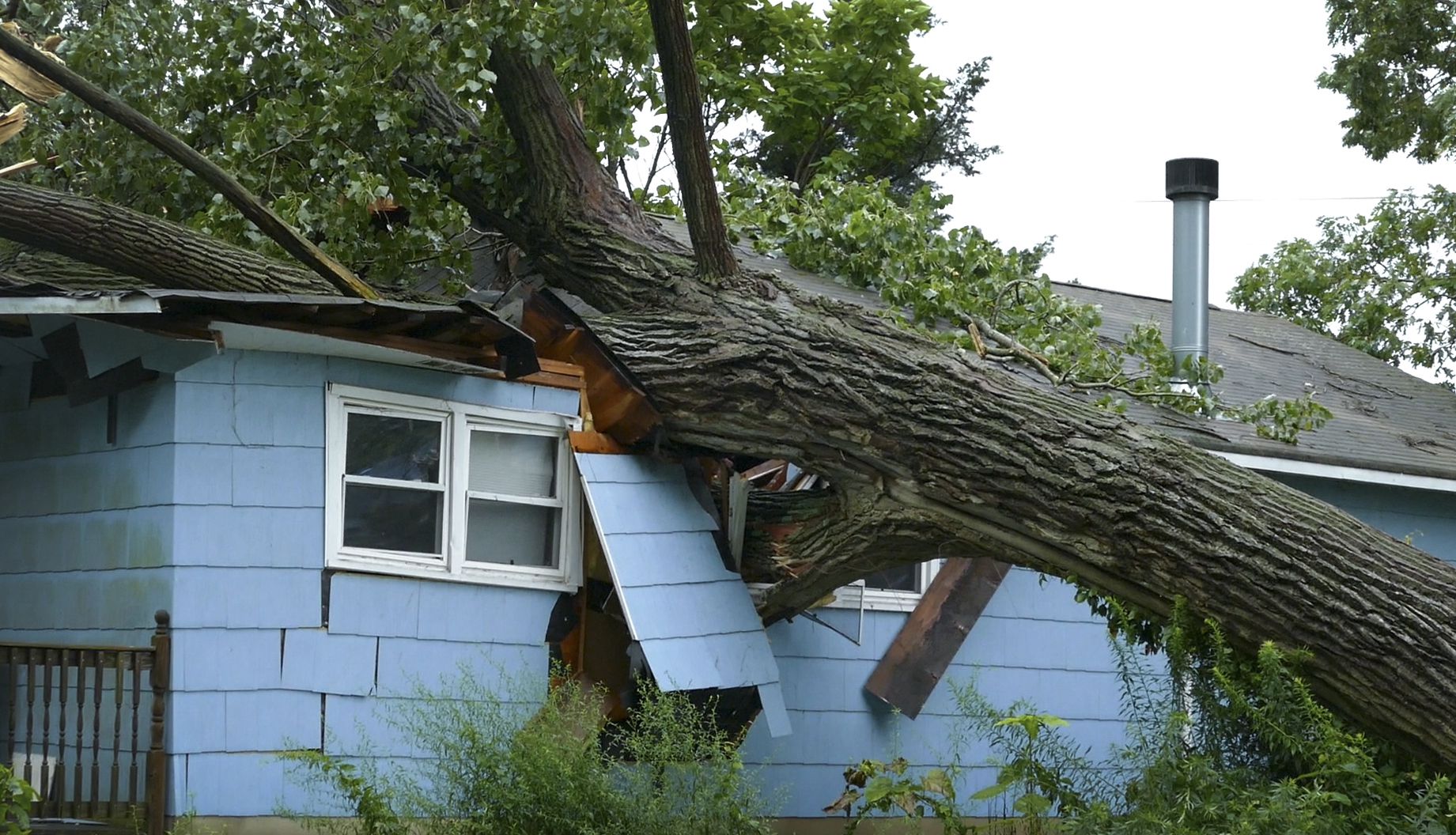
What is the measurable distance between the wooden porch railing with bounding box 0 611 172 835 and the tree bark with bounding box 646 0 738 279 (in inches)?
139

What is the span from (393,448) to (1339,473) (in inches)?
256

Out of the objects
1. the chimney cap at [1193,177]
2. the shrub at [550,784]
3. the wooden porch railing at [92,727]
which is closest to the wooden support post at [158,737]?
the wooden porch railing at [92,727]

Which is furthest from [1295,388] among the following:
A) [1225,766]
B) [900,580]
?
[1225,766]

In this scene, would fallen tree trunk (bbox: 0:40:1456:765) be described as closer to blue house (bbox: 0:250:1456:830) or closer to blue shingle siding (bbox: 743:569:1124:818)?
blue house (bbox: 0:250:1456:830)

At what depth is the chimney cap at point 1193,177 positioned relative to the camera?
42.3ft

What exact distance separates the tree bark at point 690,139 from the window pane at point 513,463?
4.82 ft

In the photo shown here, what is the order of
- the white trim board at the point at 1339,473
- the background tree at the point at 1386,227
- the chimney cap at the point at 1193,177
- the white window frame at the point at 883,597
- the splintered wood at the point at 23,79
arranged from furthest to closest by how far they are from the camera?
the background tree at the point at 1386,227, the chimney cap at the point at 1193,177, the white trim board at the point at 1339,473, the white window frame at the point at 883,597, the splintered wood at the point at 23,79

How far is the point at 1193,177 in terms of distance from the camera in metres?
12.9

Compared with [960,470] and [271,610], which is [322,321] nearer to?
[271,610]

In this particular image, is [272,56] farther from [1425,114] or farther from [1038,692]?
[1425,114]

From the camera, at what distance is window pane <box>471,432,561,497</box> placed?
808 centimetres

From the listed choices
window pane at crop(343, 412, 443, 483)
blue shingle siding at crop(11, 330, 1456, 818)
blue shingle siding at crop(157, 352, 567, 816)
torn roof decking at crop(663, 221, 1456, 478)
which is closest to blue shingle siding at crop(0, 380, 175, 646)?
blue shingle siding at crop(11, 330, 1456, 818)

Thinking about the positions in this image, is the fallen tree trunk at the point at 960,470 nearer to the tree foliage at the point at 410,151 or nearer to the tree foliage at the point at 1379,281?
the tree foliage at the point at 410,151

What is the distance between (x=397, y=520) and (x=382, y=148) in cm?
311
